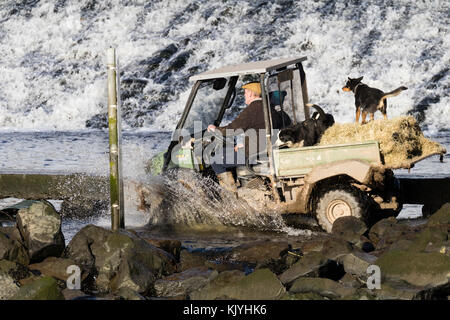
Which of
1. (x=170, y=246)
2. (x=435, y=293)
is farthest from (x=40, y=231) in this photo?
(x=435, y=293)

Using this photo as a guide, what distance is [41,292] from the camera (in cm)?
595

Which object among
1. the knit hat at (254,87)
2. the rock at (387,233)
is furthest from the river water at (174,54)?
the rock at (387,233)

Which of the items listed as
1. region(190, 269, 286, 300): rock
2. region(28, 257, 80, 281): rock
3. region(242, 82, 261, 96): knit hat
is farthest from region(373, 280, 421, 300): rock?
region(242, 82, 261, 96): knit hat

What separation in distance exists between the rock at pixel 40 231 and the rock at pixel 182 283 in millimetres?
1259

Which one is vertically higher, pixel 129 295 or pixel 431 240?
pixel 431 240

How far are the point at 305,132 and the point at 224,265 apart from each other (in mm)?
2394

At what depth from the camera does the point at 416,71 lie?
2656 centimetres

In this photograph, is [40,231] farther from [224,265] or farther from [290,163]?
[290,163]

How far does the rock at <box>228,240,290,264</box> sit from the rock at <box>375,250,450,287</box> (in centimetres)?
143

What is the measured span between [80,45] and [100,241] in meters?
27.8

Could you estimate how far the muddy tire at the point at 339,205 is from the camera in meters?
8.84

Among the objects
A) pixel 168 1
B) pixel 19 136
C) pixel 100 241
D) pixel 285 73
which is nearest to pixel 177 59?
pixel 168 1
